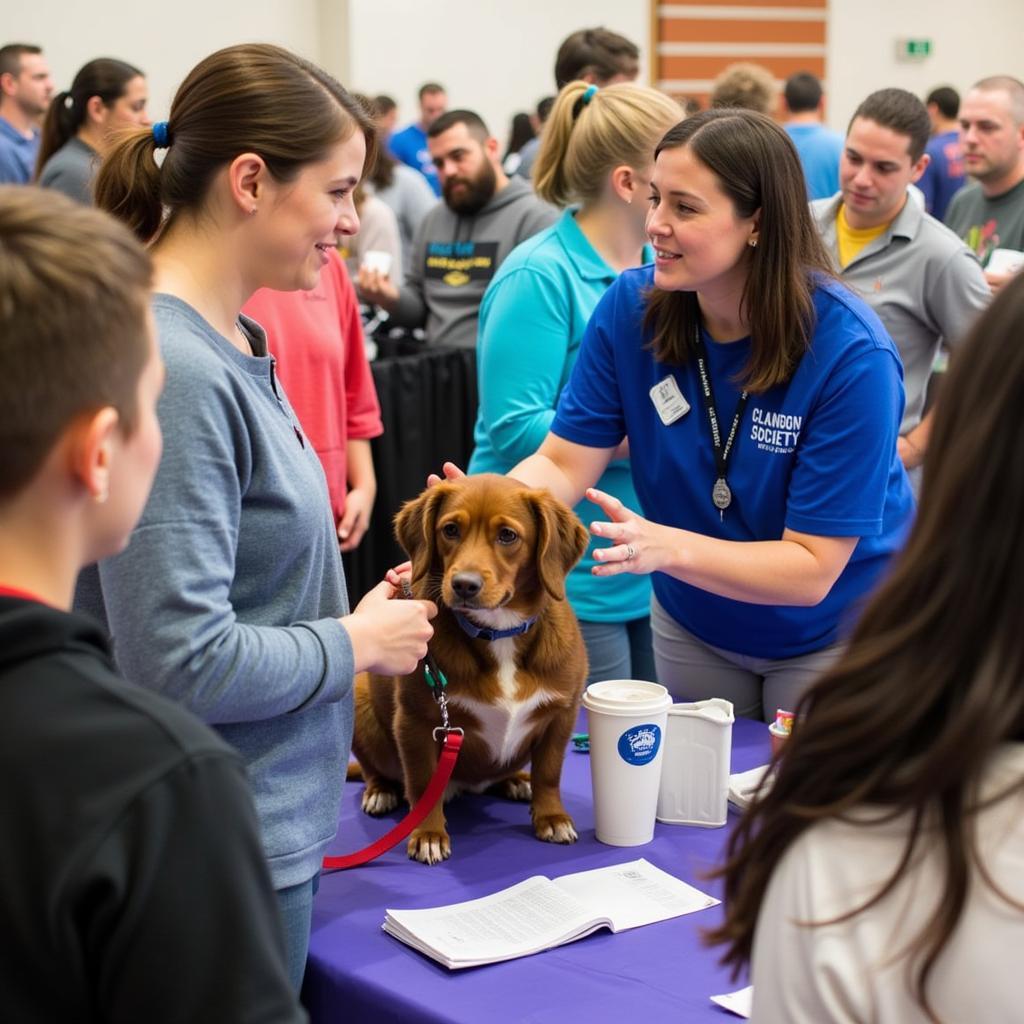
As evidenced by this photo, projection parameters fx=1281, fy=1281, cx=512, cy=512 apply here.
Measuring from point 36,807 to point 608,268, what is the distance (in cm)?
228

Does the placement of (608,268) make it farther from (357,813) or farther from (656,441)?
(357,813)

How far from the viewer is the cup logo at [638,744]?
6.02 ft

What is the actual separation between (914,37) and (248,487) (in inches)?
509

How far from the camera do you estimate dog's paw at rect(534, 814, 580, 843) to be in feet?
6.20

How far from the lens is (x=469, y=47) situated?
35.5 ft

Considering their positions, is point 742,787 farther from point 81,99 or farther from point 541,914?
point 81,99

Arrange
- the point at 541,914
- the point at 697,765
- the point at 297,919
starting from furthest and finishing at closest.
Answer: the point at 697,765 → the point at 541,914 → the point at 297,919

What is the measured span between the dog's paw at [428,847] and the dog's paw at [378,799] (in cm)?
16

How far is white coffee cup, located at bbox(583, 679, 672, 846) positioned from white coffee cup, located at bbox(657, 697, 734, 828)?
0.06 metres

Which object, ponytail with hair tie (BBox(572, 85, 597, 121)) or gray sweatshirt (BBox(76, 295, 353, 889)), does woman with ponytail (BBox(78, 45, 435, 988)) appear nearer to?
gray sweatshirt (BBox(76, 295, 353, 889))

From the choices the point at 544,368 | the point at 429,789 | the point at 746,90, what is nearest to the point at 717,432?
the point at 544,368

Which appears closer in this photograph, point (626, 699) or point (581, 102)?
point (626, 699)

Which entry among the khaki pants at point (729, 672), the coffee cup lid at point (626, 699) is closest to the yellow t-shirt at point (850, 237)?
the khaki pants at point (729, 672)

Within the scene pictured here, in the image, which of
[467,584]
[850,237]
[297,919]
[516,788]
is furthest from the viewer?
[850,237]
